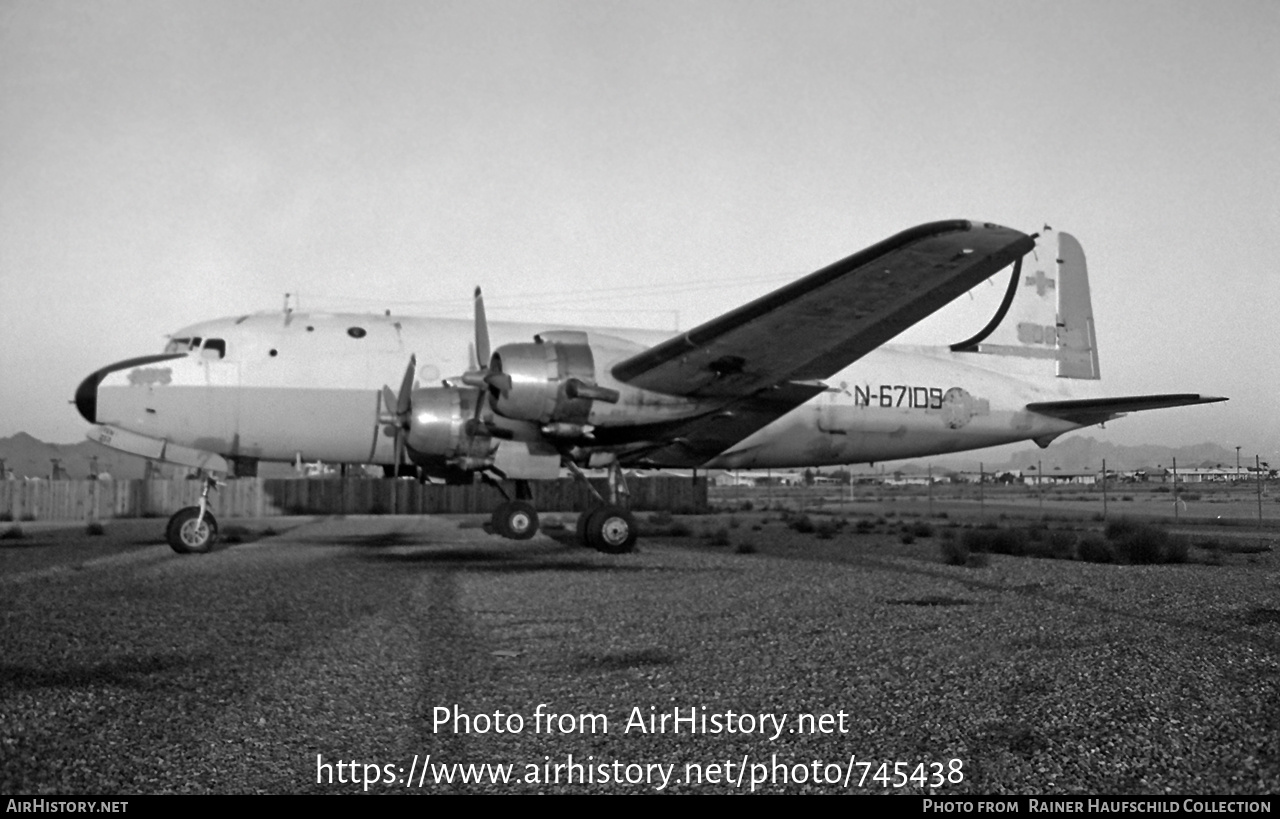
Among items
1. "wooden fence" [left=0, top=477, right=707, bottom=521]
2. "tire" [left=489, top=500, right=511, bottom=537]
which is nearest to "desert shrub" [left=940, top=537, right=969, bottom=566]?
"tire" [left=489, top=500, right=511, bottom=537]

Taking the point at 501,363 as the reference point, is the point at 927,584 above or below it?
below

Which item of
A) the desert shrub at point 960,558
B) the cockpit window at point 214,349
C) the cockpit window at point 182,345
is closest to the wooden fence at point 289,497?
the cockpit window at point 182,345

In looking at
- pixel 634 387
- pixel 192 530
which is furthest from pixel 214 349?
pixel 634 387

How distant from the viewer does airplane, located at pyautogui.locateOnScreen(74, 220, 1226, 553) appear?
1216cm

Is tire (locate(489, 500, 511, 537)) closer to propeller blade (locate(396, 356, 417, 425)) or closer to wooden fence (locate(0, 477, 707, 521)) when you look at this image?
propeller blade (locate(396, 356, 417, 425))

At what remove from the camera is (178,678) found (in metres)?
5.43

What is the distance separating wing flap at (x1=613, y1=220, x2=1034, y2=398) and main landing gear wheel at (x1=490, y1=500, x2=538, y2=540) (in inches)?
250

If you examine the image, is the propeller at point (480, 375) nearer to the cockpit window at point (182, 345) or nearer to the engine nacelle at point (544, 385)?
the engine nacelle at point (544, 385)

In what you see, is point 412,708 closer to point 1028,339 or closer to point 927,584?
point 927,584

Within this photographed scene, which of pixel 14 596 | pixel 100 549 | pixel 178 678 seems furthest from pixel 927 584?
pixel 100 549

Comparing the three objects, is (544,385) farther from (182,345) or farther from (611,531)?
(182,345)

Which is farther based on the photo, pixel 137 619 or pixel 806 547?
pixel 806 547

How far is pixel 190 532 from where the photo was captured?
1475 cm

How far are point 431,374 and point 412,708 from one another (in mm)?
11257
